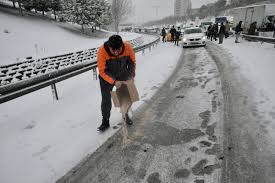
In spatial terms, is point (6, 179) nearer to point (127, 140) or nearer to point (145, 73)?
point (127, 140)

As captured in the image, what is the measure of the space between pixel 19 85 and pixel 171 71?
606cm

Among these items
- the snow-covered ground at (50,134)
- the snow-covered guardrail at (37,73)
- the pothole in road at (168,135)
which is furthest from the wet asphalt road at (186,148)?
the snow-covered guardrail at (37,73)

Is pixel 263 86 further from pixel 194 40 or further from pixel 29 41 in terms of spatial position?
pixel 29 41

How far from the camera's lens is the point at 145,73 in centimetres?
955

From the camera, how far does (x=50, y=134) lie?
4531 millimetres

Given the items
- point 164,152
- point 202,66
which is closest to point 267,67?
point 202,66

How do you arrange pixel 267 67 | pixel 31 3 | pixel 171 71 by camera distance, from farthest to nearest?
pixel 31 3 → pixel 171 71 → pixel 267 67

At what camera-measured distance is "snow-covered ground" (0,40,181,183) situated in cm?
344

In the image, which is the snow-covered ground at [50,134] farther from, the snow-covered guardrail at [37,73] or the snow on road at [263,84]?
the snow on road at [263,84]

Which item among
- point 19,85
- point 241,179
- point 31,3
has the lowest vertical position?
point 241,179

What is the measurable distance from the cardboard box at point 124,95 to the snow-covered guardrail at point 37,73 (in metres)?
2.53

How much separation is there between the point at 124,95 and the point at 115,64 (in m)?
0.60

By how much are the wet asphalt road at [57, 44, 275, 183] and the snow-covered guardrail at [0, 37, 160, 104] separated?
2675 mm

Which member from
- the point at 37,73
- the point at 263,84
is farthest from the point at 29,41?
the point at 263,84
